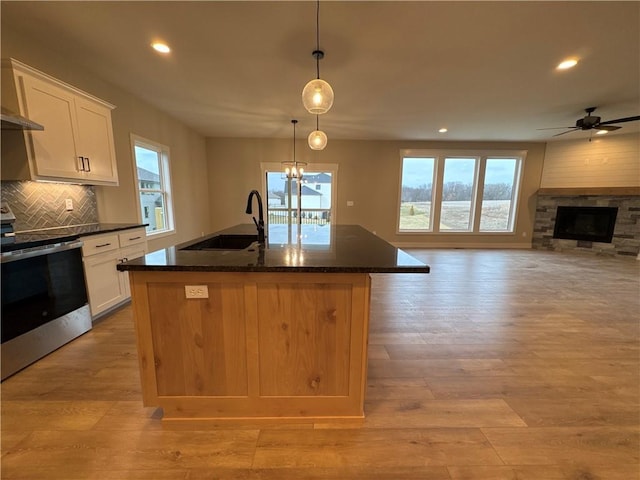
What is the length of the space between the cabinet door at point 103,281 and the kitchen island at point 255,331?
156 cm

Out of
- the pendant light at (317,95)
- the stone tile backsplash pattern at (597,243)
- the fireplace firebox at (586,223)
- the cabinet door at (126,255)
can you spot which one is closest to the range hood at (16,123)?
the cabinet door at (126,255)

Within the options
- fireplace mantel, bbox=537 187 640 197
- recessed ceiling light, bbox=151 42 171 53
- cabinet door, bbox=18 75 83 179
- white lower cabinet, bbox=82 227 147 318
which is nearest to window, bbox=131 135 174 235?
white lower cabinet, bbox=82 227 147 318

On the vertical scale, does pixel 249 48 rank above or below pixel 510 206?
above

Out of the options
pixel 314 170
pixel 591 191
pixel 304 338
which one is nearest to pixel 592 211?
pixel 591 191

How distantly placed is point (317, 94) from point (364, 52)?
1.18 m

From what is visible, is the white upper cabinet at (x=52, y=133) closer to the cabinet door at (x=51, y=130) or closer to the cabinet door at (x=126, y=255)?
the cabinet door at (x=51, y=130)

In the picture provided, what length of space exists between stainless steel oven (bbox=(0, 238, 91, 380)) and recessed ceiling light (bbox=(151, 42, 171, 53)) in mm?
1932

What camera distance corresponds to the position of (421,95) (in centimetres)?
362

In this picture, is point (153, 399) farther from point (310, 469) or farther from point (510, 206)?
point (510, 206)

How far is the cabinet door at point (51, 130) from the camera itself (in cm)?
212

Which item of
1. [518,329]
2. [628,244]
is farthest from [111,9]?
[628,244]

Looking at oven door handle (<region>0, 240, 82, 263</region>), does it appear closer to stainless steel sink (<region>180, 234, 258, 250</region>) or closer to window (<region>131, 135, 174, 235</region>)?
stainless steel sink (<region>180, 234, 258, 250</region>)

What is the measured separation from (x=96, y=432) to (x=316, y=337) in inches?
51.2

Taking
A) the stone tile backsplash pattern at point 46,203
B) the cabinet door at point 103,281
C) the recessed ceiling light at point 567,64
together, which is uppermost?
the recessed ceiling light at point 567,64
